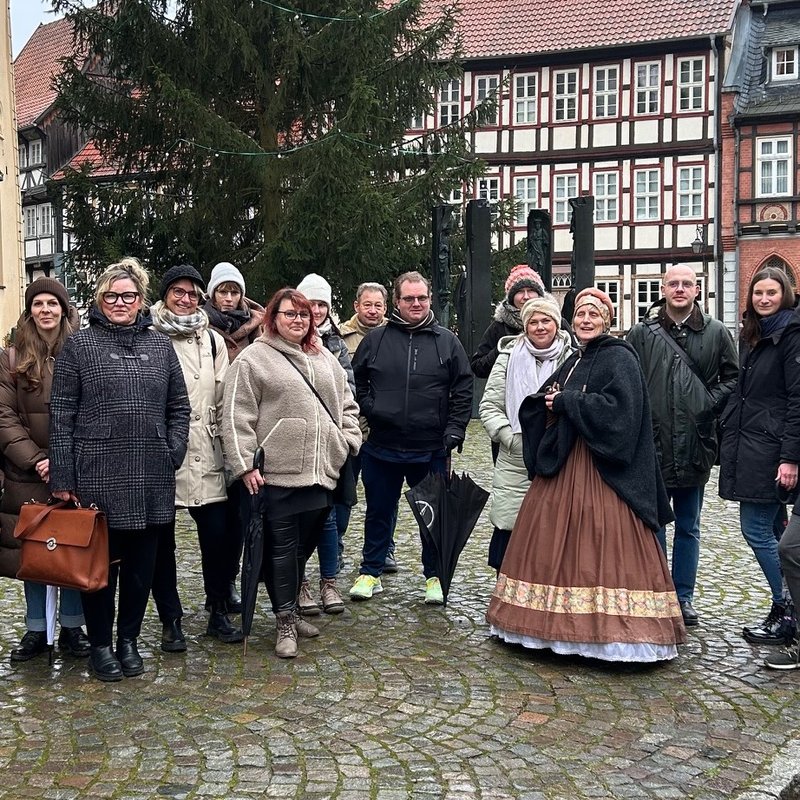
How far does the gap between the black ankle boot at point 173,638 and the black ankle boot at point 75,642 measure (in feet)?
1.26

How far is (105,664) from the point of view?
521 cm

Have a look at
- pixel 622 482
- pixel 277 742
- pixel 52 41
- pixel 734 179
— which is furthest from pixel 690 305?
pixel 52 41

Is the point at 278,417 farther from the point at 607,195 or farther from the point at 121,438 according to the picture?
the point at 607,195

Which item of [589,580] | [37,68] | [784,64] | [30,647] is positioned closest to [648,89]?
[784,64]

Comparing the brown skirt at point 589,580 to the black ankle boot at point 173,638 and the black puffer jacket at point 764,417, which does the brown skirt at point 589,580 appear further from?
the black ankle boot at point 173,638

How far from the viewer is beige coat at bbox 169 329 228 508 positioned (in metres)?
5.59

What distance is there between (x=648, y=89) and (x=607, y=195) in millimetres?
3256

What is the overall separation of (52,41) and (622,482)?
41148 mm

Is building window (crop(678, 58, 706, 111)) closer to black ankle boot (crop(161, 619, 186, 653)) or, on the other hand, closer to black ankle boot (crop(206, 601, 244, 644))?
black ankle boot (crop(206, 601, 244, 644))

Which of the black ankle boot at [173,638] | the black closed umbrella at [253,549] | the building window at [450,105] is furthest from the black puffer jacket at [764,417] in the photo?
the building window at [450,105]

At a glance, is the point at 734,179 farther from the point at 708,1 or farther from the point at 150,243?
the point at 150,243

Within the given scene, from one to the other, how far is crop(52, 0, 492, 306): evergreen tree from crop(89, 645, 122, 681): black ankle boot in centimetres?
1245

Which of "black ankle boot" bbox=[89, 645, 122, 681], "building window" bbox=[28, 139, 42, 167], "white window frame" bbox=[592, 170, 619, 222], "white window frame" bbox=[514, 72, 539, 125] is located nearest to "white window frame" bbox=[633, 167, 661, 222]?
"white window frame" bbox=[592, 170, 619, 222]

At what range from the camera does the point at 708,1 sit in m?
32.2
